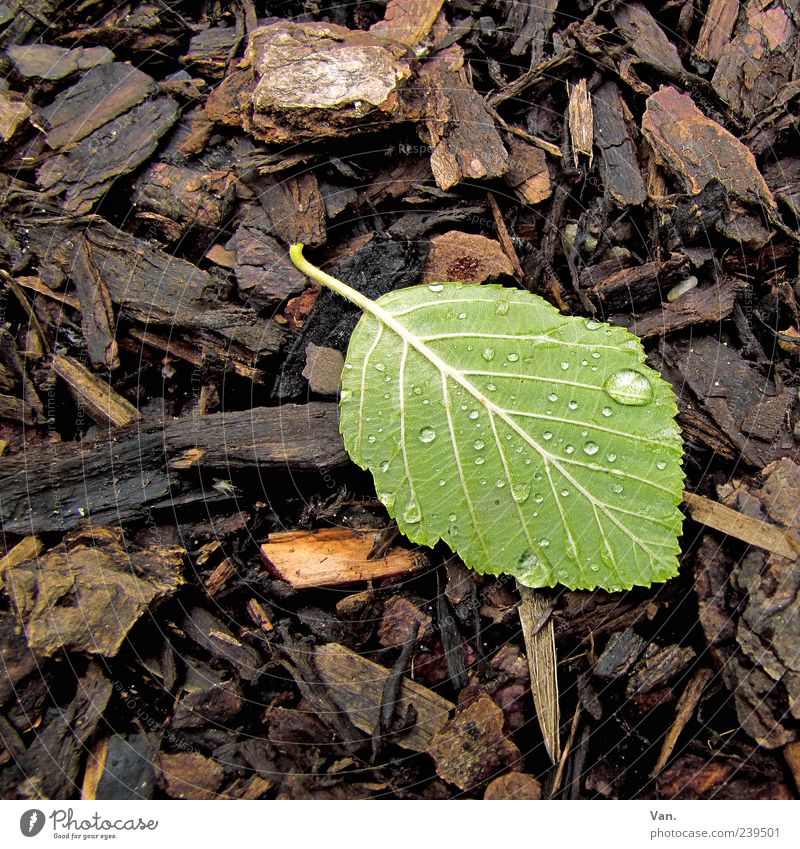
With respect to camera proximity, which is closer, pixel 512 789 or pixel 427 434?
pixel 512 789

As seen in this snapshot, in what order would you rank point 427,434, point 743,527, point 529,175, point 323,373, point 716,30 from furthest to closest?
point 716,30 → point 529,175 → point 323,373 → point 427,434 → point 743,527

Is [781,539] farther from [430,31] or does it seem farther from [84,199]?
[84,199]

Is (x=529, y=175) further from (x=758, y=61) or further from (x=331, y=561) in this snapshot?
(x=331, y=561)

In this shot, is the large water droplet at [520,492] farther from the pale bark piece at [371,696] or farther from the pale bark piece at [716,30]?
the pale bark piece at [716,30]

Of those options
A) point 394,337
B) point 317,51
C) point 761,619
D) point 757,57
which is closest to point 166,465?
point 394,337

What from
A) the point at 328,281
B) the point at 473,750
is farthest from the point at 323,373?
the point at 473,750

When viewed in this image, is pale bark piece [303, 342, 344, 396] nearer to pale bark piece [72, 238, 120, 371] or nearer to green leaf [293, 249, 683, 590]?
green leaf [293, 249, 683, 590]
